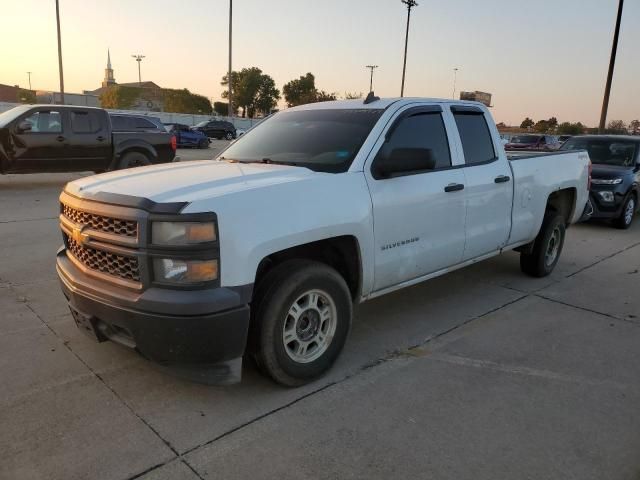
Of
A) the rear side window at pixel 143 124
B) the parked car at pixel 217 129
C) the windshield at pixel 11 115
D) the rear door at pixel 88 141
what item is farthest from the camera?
the parked car at pixel 217 129

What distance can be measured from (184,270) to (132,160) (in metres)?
10.9

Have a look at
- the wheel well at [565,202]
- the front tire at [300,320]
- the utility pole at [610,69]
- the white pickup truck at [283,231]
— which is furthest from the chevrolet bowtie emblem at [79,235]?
the utility pole at [610,69]

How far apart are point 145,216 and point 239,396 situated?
128cm

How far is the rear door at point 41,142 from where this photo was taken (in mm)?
11070

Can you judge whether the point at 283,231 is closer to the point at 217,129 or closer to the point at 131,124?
the point at 131,124

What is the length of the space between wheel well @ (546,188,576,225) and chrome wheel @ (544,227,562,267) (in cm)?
27

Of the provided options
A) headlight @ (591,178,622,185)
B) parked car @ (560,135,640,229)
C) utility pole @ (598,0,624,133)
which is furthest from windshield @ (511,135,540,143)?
headlight @ (591,178,622,185)

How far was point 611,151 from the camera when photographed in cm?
1042

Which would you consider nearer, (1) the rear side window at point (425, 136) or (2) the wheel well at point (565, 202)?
(1) the rear side window at point (425, 136)

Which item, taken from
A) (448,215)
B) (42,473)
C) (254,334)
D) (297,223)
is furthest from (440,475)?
(448,215)

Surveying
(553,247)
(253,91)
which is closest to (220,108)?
(253,91)

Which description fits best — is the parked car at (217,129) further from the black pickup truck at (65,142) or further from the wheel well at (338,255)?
the wheel well at (338,255)

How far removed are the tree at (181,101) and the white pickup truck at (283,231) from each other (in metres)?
82.0

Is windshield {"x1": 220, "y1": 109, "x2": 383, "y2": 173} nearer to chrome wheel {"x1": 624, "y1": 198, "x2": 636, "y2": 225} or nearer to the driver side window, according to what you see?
chrome wheel {"x1": 624, "y1": 198, "x2": 636, "y2": 225}
